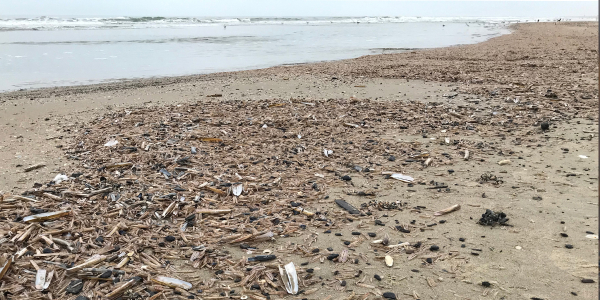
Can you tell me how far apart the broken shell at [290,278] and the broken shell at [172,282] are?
64 centimetres

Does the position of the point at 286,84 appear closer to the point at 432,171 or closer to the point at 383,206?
the point at 432,171

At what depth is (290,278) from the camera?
2.73 meters

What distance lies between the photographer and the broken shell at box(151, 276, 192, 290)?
8.71 feet

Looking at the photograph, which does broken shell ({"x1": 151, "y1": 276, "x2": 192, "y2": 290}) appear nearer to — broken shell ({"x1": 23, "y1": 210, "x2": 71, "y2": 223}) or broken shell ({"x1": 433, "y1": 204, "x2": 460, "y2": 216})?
broken shell ({"x1": 23, "y1": 210, "x2": 71, "y2": 223})

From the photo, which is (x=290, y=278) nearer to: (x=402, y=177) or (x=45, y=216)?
(x=402, y=177)

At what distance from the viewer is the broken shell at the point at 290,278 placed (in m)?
2.64

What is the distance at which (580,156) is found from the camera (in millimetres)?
4680

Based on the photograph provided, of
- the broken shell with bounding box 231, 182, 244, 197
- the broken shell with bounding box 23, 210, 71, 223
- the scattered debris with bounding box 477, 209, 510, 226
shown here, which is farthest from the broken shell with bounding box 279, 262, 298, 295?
the broken shell with bounding box 23, 210, 71, 223

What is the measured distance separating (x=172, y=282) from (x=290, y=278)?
2.67 ft

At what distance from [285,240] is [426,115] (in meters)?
4.47

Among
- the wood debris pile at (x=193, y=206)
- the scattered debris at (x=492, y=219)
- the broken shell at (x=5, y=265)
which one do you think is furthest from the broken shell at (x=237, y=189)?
the scattered debris at (x=492, y=219)

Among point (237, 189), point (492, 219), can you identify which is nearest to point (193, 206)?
point (237, 189)

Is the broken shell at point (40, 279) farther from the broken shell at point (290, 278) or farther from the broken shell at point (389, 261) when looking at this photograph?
the broken shell at point (389, 261)

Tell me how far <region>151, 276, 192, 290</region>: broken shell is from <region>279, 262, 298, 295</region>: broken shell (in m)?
0.64
